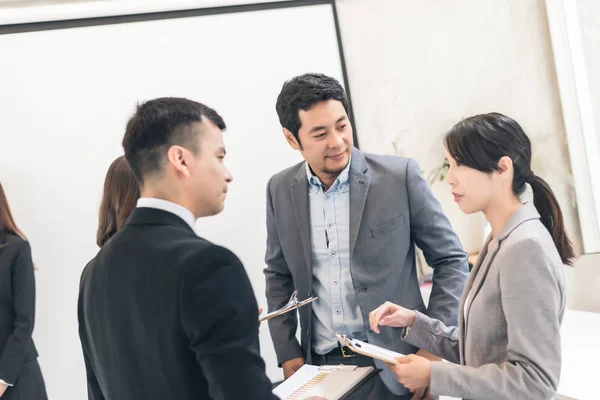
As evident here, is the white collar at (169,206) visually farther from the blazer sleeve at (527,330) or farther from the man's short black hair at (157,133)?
the blazer sleeve at (527,330)

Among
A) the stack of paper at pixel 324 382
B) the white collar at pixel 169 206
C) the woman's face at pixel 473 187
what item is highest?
the white collar at pixel 169 206

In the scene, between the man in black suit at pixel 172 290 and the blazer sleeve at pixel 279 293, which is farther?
the blazer sleeve at pixel 279 293

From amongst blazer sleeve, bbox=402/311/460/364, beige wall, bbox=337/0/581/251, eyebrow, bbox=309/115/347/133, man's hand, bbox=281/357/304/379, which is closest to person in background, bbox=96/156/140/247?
eyebrow, bbox=309/115/347/133

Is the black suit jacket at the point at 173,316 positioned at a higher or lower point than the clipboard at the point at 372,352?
higher

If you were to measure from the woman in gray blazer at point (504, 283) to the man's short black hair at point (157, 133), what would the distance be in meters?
0.65

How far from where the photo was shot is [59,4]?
341cm

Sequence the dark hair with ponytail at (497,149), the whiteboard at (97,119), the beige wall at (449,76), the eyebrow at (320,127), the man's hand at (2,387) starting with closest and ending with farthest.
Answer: the dark hair with ponytail at (497,149)
the eyebrow at (320,127)
the man's hand at (2,387)
the whiteboard at (97,119)
the beige wall at (449,76)

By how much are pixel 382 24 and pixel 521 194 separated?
275cm

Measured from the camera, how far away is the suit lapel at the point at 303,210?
6.93ft

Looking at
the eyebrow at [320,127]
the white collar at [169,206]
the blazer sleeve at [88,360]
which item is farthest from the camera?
the eyebrow at [320,127]

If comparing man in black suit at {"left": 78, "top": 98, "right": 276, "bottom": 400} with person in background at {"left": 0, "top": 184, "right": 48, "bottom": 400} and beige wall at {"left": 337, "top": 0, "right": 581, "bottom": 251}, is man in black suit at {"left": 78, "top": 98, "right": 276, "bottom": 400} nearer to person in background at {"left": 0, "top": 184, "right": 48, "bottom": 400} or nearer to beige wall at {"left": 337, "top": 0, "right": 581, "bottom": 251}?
person in background at {"left": 0, "top": 184, "right": 48, "bottom": 400}

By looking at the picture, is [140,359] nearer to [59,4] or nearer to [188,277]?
[188,277]

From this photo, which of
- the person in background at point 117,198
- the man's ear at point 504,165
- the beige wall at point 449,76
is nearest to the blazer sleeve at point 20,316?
the person in background at point 117,198

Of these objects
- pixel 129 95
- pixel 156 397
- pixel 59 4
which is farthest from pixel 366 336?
pixel 59 4
